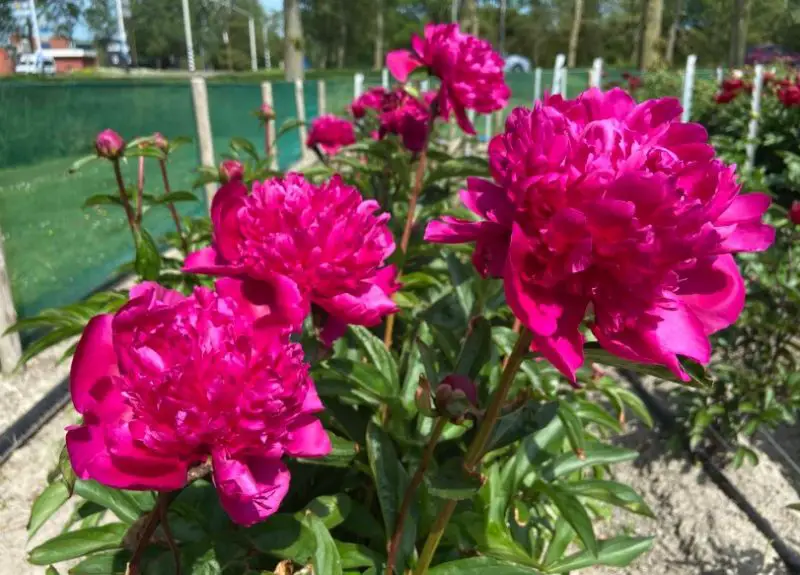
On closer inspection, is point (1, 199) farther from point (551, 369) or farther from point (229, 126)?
point (229, 126)

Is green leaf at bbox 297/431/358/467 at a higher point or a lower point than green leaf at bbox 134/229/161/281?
lower

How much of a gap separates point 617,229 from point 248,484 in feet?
1.44

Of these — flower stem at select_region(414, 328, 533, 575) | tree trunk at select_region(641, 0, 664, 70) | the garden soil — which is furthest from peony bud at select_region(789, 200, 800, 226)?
tree trunk at select_region(641, 0, 664, 70)

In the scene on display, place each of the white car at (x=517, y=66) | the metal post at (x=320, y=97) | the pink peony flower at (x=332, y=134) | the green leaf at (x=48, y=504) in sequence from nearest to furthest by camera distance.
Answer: the green leaf at (x=48, y=504)
the pink peony flower at (x=332, y=134)
the metal post at (x=320, y=97)
the white car at (x=517, y=66)

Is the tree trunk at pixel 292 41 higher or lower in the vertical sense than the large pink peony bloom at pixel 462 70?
higher

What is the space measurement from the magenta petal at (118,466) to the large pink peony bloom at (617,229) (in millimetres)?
378

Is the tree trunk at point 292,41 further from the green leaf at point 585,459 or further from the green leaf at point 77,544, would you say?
the green leaf at point 77,544

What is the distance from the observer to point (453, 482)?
94 cm

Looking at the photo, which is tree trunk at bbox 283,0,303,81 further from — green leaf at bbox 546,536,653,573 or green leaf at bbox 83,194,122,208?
green leaf at bbox 546,536,653,573

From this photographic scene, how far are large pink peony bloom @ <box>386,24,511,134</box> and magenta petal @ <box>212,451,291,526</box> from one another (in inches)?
49.5

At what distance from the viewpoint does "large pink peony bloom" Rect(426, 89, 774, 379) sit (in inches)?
25.3

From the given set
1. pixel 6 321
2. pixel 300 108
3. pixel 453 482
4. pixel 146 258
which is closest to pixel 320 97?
pixel 300 108

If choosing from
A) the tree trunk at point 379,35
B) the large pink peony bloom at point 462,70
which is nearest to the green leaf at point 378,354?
the large pink peony bloom at point 462,70

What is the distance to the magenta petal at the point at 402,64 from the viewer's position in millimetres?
1877
